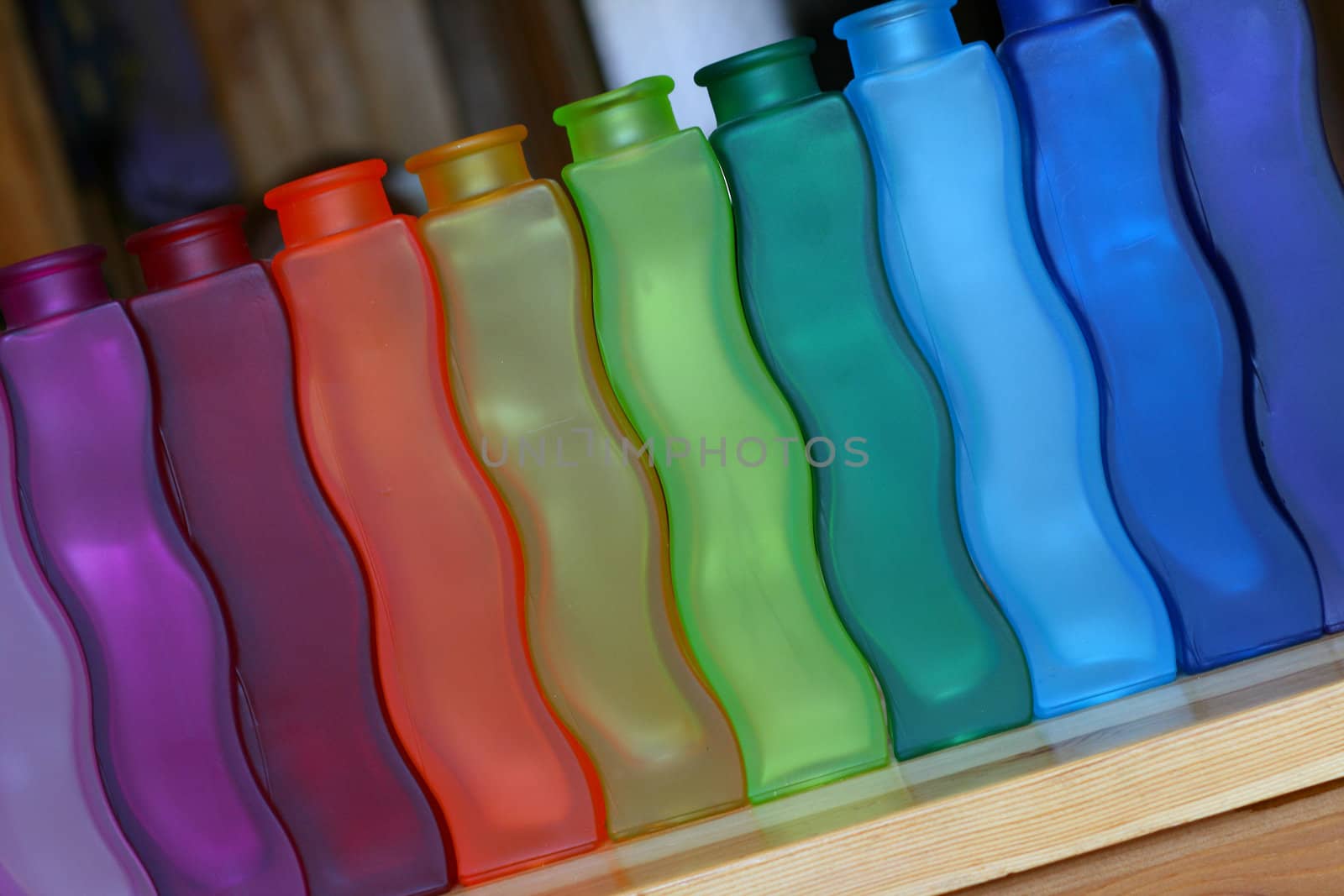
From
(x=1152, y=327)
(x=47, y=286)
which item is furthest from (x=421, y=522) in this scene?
(x=1152, y=327)

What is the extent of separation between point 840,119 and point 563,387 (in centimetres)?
16

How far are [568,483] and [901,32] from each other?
0.75ft

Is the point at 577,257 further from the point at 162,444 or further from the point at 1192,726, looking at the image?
the point at 1192,726

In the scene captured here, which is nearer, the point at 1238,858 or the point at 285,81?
the point at 1238,858

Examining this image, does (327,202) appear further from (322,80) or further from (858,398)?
(858,398)

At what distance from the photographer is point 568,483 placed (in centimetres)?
46

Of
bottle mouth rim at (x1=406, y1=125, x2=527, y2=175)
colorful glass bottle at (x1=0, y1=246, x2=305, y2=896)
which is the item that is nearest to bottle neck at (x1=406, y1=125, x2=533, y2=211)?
bottle mouth rim at (x1=406, y1=125, x2=527, y2=175)

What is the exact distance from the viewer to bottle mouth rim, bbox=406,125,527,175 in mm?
451

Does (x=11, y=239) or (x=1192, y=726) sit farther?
(x=11, y=239)

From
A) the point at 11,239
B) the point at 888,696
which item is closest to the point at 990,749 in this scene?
the point at 888,696

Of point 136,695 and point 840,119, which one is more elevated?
point 840,119

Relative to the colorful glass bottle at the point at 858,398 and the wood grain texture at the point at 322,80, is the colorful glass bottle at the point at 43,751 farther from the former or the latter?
the colorful glass bottle at the point at 858,398

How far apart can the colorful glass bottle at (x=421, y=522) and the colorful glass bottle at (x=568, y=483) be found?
0.01 meters

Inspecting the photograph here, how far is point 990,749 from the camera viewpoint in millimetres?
447
